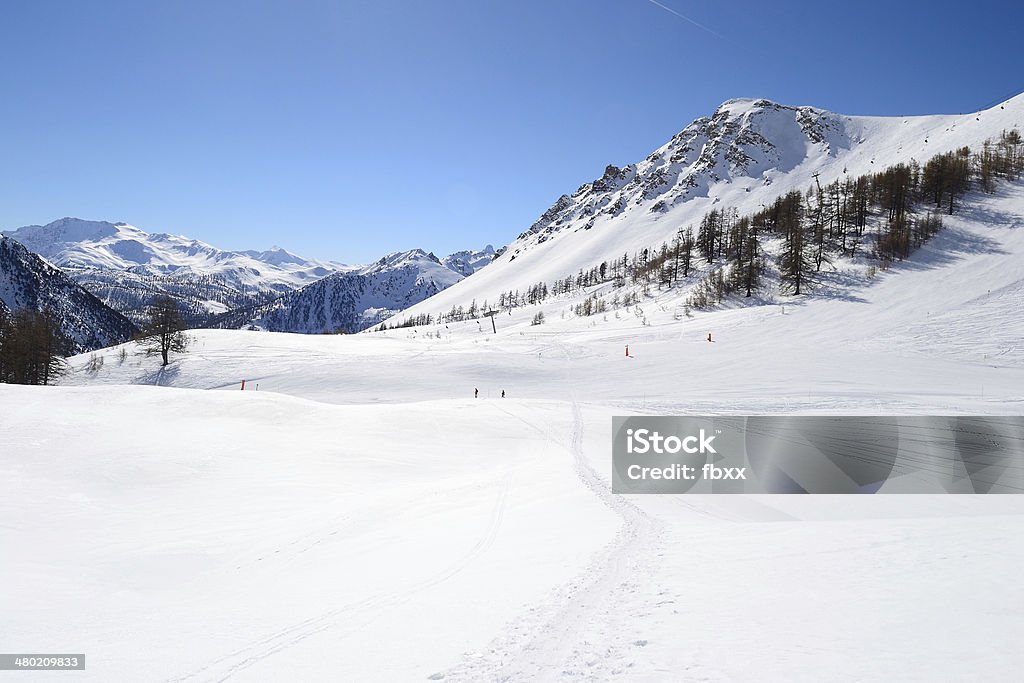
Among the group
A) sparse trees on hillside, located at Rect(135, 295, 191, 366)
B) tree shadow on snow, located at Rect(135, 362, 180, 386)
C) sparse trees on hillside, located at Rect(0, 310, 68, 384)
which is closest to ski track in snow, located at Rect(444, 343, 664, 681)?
tree shadow on snow, located at Rect(135, 362, 180, 386)

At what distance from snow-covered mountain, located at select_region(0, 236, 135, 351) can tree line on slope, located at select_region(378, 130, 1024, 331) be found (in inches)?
7092

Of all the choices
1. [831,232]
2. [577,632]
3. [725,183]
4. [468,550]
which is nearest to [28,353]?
[468,550]

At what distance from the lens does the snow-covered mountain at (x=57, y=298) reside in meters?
160

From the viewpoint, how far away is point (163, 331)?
148 feet

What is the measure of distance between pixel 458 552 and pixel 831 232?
72132mm

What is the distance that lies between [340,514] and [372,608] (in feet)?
18.1

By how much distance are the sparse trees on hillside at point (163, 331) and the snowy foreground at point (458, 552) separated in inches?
1068

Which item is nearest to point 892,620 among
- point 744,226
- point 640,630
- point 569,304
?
point 640,630

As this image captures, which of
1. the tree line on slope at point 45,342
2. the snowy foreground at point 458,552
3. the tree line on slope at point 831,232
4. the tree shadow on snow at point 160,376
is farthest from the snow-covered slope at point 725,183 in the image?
the snowy foreground at point 458,552

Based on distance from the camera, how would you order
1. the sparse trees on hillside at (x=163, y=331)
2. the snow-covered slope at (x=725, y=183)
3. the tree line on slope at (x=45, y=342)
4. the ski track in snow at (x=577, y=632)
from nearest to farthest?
the ski track in snow at (x=577, y=632), the tree line on slope at (x=45, y=342), the sparse trees on hillside at (x=163, y=331), the snow-covered slope at (x=725, y=183)

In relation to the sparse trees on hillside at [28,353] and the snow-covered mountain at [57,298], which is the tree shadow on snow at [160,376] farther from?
the snow-covered mountain at [57,298]

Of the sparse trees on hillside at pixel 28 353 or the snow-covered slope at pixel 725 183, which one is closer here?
the sparse trees on hillside at pixel 28 353

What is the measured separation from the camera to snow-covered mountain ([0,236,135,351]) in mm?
159750

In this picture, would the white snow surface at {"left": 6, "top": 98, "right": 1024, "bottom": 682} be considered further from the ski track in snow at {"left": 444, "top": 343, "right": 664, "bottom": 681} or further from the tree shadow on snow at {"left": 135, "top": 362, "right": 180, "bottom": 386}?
the tree shadow on snow at {"left": 135, "top": 362, "right": 180, "bottom": 386}
